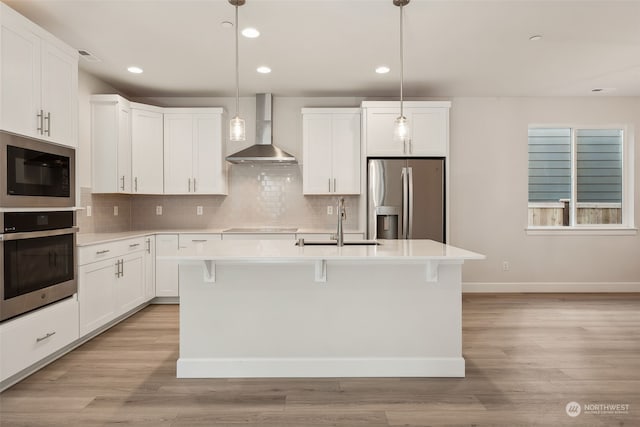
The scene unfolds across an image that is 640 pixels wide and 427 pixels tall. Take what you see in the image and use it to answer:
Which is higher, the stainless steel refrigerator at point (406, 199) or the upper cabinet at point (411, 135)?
the upper cabinet at point (411, 135)

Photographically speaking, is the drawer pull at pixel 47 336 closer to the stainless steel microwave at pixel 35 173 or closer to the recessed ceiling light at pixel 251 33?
the stainless steel microwave at pixel 35 173

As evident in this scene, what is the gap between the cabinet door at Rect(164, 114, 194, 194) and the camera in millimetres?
4840

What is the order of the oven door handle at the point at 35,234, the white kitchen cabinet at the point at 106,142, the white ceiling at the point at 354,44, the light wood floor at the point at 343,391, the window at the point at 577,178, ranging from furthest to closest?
the window at the point at 577,178 → the white kitchen cabinet at the point at 106,142 → the white ceiling at the point at 354,44 → the oven door handle at the point at 35,234 → the light wood floor at the point at 343,391

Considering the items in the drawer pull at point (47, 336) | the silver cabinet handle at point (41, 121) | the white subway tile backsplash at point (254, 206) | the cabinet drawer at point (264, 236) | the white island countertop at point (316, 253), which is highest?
the silver cabinet handle at point (41, 121)

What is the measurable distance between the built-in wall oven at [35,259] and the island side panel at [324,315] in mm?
979

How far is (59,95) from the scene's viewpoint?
A: 2.93 metres

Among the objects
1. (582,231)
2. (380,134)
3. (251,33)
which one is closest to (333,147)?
(380,134)

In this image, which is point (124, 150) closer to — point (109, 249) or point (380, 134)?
point (109, 249)

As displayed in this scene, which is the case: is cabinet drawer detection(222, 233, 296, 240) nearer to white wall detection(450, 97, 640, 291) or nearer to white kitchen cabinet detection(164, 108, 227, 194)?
white kitchen cabinet detection(164, 108, 227, 194)

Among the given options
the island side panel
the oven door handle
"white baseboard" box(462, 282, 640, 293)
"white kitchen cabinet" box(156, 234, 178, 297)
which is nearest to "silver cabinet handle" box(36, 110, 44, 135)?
the oven door handle

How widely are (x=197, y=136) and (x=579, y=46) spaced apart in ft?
13.3

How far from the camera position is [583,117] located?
5.26 metres

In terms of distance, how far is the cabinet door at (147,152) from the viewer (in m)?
4.64

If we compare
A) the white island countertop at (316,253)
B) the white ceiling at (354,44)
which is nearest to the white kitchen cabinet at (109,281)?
the white island countertop at (316,253)
